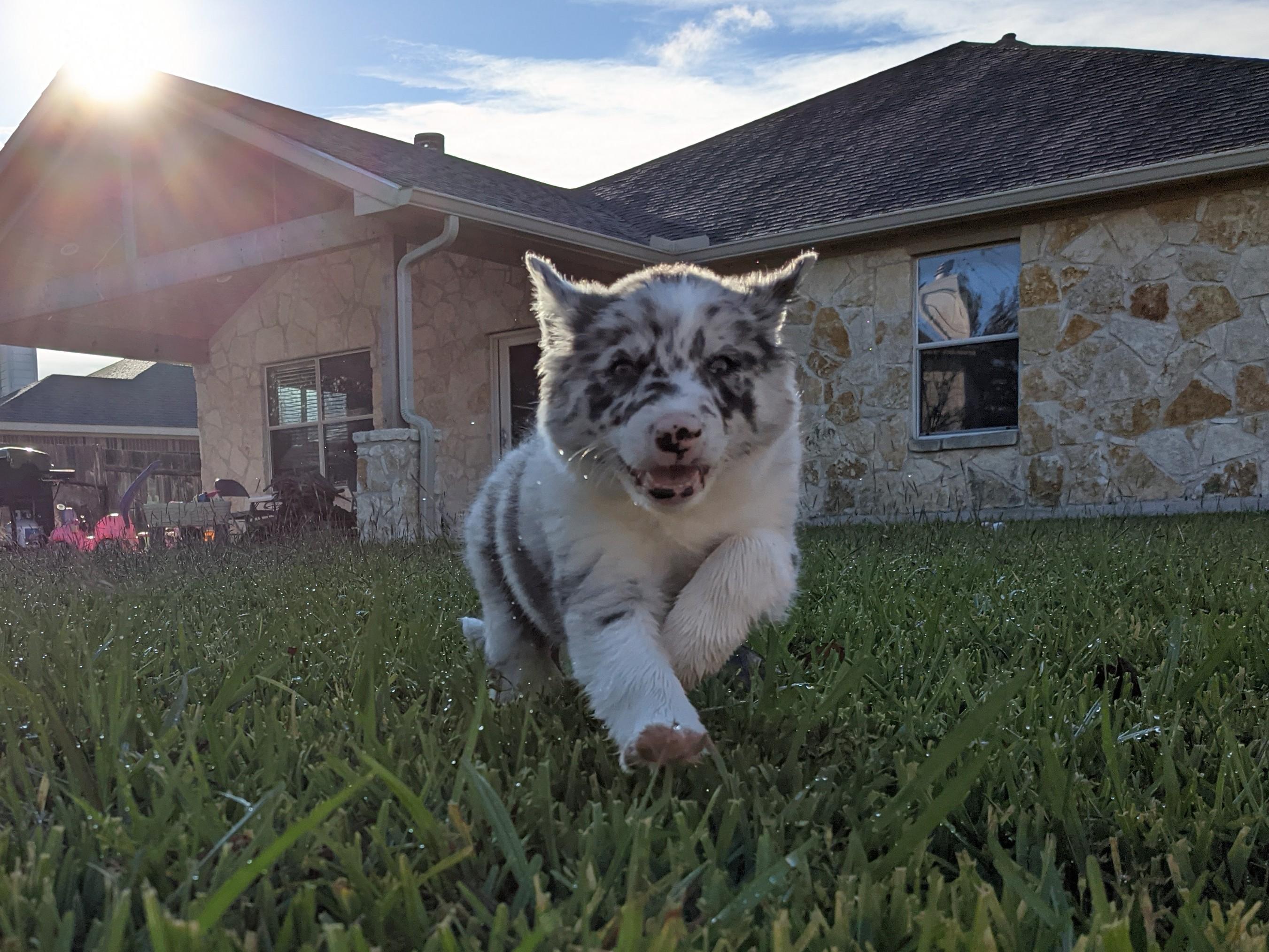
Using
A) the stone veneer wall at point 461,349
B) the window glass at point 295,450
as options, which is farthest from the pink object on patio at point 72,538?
the stone veneer wall at point 461,349

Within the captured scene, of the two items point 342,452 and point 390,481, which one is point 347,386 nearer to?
point 342,452

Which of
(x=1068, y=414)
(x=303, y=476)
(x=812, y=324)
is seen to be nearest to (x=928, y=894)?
(x=1068, y=414)

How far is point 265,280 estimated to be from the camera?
16188mm

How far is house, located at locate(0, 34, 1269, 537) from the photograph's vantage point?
33.5 feet

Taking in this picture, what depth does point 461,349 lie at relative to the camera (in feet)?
46.8

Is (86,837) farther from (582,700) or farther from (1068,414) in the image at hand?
(1068,414)

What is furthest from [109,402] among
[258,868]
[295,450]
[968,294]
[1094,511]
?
[258,868]

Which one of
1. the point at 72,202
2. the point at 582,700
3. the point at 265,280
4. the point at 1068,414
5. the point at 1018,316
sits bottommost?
the point at 582,700

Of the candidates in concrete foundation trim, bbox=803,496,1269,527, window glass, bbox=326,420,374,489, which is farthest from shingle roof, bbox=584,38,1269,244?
window glass, bbox=326,420,374,489

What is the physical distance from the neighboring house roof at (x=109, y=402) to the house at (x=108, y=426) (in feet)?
0.10

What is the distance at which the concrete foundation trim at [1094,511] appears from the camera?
377 inches

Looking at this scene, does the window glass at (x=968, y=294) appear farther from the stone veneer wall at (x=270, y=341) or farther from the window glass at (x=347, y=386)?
the window glass at (x=347, y=386)

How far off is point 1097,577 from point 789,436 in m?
2.45

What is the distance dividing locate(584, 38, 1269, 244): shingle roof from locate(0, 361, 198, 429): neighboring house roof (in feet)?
71.8
